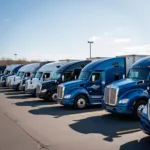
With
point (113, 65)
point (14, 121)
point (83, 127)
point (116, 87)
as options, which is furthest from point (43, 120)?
point (113, 65)

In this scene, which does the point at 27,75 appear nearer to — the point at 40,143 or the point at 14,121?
the point at 14,121

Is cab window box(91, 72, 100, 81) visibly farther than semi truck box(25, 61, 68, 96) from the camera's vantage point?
No

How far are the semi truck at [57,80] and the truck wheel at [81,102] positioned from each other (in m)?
3.27

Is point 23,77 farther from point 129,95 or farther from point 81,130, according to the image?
point 81,130

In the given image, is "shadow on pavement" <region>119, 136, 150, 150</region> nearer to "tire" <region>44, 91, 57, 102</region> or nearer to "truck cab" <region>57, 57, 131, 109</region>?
"truck cab" <region>57, 57, 131, 109</region>

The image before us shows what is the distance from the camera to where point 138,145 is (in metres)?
7.75

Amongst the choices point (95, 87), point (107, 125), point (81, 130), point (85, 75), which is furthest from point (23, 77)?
point (81, 130)

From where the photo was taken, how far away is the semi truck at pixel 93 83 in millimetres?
15133

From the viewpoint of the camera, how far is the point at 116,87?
11852 millimetres

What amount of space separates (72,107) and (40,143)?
294 inches

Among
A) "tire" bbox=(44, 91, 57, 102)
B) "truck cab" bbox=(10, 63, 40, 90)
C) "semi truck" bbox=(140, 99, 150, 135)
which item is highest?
"truck cab" bbox=(10, 63, 40, 90)

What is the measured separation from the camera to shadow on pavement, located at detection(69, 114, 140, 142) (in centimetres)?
937

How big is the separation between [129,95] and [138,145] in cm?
398

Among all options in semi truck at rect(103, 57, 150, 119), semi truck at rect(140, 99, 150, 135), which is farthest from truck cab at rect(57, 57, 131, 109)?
semi truck at rect(140, 99, 150, 135)
